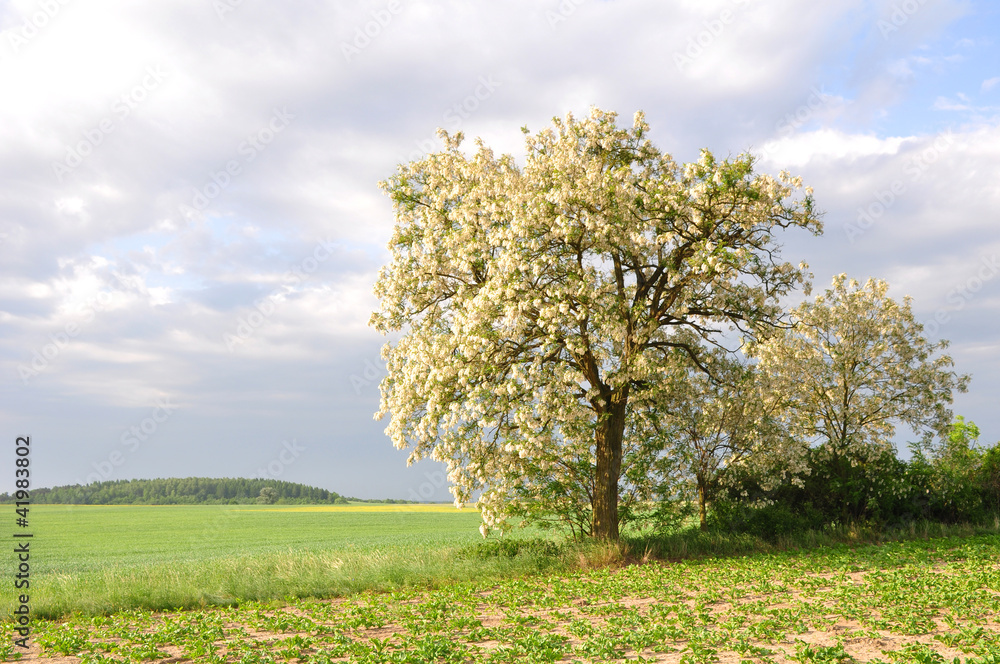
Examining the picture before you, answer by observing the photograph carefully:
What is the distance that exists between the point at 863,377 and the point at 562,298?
16191 mm

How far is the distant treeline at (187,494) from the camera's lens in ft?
402

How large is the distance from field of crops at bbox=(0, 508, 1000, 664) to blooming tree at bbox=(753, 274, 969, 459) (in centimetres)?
990

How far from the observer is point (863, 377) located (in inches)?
1082

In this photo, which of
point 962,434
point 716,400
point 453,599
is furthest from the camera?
point 962,434

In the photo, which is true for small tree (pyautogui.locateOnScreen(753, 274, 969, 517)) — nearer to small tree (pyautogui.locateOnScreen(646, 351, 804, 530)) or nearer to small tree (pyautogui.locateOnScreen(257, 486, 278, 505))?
small tree (pyautogui.locateOnScreen(646, 351, 804, 530))

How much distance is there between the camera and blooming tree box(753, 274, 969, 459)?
2698cm

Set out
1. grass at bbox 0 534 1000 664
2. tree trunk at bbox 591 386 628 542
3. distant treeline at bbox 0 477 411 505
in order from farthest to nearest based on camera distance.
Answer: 1. distant treeline at bbox 0 477 411 505
2. tree trunk at bbox 591 386 628 542
3. grass at bbox 0 534 1000 664

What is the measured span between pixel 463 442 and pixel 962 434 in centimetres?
2777

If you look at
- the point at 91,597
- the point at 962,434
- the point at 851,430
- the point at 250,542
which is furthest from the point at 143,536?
the point at 962,434

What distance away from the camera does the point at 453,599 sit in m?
14.5

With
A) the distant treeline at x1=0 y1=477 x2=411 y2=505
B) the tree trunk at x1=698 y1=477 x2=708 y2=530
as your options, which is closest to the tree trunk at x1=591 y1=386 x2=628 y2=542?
the tree trunk at x1=698 y1=477 x2=708 y2=530

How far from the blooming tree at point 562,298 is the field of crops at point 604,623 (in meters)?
3.78

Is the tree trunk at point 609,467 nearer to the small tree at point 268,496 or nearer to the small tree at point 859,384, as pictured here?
the small tree at point 859,384

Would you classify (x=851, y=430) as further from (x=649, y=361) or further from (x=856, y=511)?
(x=649, y=361)
